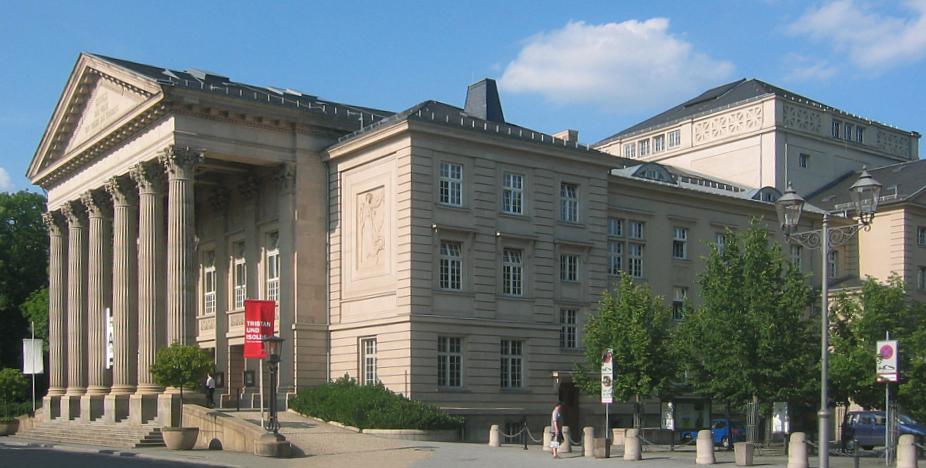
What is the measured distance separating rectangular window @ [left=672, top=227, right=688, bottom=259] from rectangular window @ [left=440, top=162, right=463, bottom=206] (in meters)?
14.4

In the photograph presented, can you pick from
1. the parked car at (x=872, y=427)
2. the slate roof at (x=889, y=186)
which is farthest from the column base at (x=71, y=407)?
the slate roof at (x=889, y=186)

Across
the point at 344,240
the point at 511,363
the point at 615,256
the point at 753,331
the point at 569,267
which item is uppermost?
the point at 344,240

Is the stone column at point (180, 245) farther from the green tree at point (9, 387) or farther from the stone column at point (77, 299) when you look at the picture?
the green tree at point (9, 387)

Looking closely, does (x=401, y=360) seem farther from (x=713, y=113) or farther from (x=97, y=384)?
(x=713, y=113)

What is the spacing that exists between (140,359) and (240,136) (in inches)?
388

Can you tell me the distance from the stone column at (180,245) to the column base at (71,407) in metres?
10.5

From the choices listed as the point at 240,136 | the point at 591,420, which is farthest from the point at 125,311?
the point at 591,420

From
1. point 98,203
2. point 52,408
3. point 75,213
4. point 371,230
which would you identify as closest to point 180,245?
point 371,230

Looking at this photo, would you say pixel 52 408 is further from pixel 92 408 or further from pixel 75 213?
pixel 75 213

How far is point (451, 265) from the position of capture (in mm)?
46594

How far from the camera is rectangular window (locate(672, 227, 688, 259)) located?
57188 mm

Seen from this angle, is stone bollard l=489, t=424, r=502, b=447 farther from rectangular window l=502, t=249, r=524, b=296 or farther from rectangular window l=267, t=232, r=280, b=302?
rectangular window l=267, t=232, r=280, b=302

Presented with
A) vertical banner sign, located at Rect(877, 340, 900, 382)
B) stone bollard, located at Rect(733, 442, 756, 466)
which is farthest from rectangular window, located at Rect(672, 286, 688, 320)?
vertical banner sign, located at Rect(877, 340, 900, 382)

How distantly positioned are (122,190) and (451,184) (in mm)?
15349
